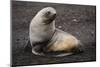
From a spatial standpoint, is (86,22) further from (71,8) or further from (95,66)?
(95,66)

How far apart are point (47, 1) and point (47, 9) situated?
0.37ft

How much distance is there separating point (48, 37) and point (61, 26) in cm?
24

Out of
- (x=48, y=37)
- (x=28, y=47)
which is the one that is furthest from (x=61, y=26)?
(x=28, y=47)

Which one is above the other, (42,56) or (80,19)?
(80,19)

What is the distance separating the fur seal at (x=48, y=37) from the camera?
210 cm

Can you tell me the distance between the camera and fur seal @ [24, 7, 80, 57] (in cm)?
210

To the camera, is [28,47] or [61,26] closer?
[28,47]

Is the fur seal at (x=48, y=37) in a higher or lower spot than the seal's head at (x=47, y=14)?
lower

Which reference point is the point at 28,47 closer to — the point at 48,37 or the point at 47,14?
the point at 48,37

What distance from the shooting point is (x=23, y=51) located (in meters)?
2.06

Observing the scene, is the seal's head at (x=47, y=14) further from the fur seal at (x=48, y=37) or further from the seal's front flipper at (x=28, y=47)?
the seal's front flipper at (x=28, y=47)

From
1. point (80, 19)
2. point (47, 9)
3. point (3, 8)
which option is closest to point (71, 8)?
point (80, 19)

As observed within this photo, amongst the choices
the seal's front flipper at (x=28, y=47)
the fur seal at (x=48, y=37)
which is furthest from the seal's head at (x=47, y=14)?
the seal's front flipper at (x=28, y=47)

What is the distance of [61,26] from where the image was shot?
219cm
